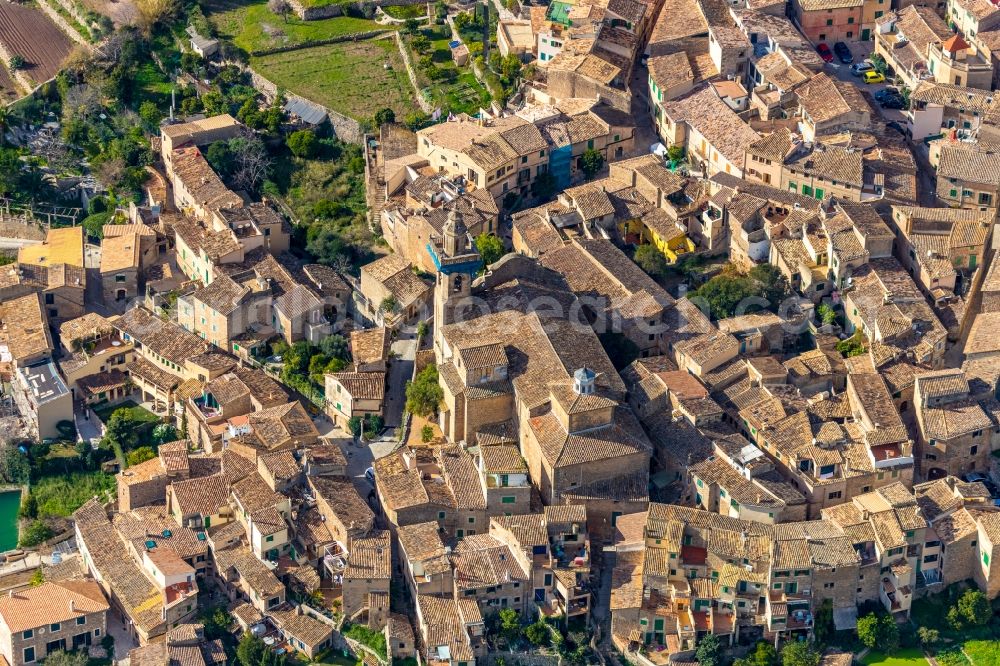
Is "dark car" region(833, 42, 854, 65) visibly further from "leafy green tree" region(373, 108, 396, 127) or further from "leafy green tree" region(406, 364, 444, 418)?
"leafy green tree" region(406, 364, 444, 418)

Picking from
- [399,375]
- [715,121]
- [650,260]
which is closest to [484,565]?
[399,375]

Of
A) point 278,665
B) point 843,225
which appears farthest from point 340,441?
point 843,225

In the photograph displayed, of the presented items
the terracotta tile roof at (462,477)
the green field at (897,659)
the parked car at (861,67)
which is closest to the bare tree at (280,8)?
the parked car at (861,67)

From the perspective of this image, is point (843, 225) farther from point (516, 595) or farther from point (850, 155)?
point (516, 595)

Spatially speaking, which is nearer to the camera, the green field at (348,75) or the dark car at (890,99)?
the dark car at (890,99)

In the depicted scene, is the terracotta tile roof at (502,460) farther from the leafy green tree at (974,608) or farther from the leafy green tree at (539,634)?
the leafy green tree at (974,608)

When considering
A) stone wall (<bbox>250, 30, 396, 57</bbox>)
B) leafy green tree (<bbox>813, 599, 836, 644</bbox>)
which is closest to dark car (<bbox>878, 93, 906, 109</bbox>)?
stone wall (<bbox>250, 30, 396, 57</bbox>)

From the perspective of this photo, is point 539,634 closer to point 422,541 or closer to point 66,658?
point 422,541
